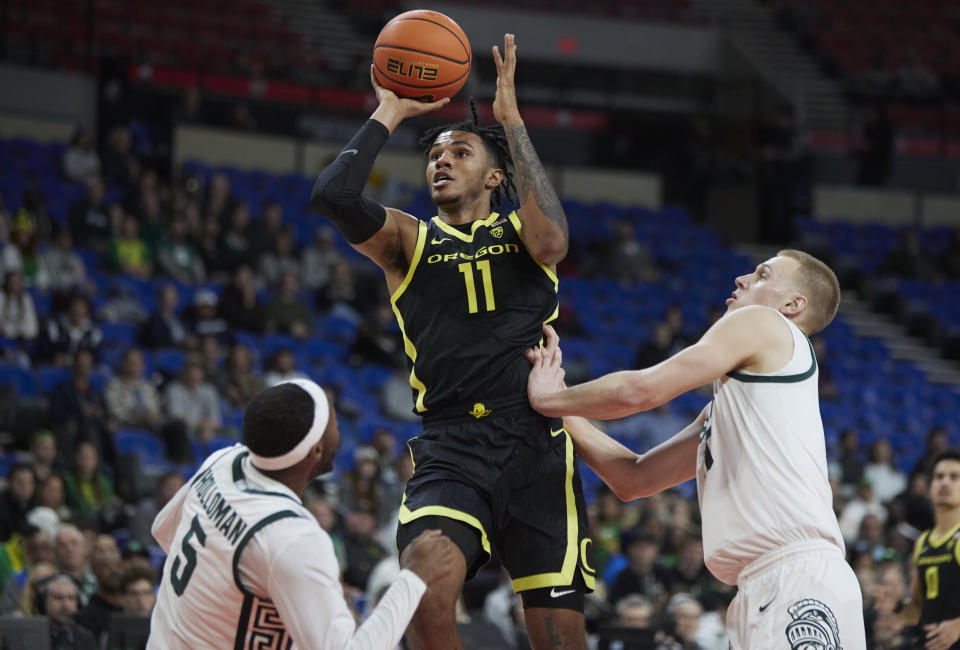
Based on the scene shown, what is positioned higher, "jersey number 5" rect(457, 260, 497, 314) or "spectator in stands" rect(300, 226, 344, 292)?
"jersey number 5" rect(457, 260, 497, 314)

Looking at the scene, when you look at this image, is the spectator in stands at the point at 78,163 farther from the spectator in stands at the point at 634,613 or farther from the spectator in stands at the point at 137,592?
the spectator in stands at the point at 634,613

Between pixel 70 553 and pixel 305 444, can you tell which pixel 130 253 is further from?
pixel 305 444

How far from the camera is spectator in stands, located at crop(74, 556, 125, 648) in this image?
290 inches

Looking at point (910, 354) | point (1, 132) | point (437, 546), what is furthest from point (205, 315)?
point (910, 354)

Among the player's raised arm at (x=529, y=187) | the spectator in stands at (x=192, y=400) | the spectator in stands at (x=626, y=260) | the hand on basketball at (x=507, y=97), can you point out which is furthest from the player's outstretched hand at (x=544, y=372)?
the spectator in stands at (x=626, y=260)

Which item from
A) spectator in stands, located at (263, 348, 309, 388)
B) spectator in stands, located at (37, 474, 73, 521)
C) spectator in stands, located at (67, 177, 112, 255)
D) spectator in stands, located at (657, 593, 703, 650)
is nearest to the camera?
spectator in stands, located at (657, 593, 703, 650)

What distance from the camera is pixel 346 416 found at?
1252 cm

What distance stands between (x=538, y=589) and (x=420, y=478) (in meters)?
0.61

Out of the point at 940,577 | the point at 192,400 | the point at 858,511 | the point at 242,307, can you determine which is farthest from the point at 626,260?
the point at 940,577

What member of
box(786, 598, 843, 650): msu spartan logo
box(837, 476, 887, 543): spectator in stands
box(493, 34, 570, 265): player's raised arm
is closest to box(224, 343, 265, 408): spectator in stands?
box(837, 476, 887, 543): spectator in stands

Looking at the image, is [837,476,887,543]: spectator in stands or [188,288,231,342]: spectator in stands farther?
[837,476,887,543]: spectator in stands

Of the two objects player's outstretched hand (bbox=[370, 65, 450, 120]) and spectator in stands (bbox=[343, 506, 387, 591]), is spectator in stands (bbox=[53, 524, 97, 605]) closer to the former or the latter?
spectator in stands (bbox=[343, 506, 387, 591])

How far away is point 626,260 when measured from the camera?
17500mm

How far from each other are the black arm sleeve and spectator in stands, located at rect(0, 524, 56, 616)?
4.57 metres
